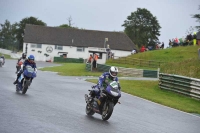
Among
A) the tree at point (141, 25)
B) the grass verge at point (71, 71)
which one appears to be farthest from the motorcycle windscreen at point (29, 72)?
the tree at point (141, 25)

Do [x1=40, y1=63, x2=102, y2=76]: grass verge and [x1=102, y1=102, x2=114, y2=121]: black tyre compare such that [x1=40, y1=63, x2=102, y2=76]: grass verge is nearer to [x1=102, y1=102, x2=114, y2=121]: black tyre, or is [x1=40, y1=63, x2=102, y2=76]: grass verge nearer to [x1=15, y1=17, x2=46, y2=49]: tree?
[x1=102, y1=102, x2=114, y2=121]: black tyre

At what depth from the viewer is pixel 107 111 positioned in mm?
14195

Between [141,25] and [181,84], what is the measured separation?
96.0 metres

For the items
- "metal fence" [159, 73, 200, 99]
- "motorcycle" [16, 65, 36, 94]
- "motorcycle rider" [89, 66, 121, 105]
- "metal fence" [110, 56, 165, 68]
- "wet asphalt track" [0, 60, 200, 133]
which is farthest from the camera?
"metal fence" [110, 56, 165, 68]

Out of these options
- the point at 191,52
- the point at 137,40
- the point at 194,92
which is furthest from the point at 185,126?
the point at 137,40

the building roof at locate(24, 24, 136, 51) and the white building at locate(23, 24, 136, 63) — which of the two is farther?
the building roof at locate(24, 24, 136, 51)

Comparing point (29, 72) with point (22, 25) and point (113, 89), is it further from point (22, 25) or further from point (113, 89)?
point (22, 25)

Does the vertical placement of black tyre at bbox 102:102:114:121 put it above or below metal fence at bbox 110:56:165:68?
below

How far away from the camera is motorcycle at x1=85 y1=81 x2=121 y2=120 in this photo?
13.9m

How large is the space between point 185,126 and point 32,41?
9264cm

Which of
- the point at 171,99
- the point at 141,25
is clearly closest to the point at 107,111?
the point at 171,99

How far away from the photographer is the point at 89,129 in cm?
1184

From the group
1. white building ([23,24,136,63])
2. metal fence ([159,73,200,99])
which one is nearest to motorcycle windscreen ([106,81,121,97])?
metal fence ([159,73,200,99])

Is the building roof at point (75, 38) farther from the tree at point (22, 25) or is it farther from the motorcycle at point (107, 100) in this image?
the motorcycle at point (107, 100)
